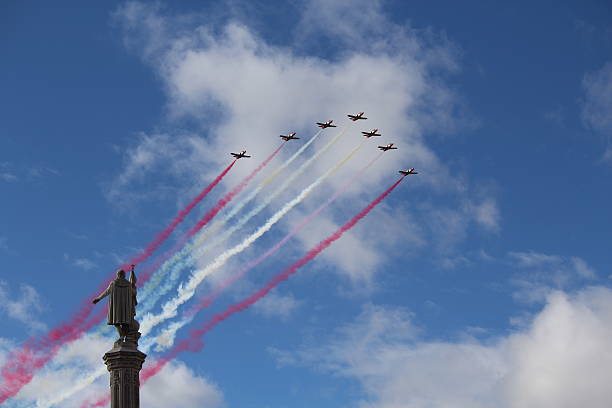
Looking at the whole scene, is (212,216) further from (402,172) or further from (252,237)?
(402,172)

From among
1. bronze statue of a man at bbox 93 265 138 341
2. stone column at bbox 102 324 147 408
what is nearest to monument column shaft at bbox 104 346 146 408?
stone column at bbox 102 324 147 408

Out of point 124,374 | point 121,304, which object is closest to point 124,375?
point 124,374

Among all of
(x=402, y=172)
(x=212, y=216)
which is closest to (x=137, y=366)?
(x=212, y=216)

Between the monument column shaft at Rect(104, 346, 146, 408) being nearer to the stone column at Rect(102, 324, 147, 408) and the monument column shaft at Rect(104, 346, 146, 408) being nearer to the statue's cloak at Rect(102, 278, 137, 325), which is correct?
the stone column at Rect(102, 324, 147, 408)

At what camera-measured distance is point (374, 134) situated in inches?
5630

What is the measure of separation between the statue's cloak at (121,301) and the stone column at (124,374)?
1.64m

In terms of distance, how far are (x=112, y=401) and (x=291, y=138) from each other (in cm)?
8934

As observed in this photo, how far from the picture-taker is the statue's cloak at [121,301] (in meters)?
52.6

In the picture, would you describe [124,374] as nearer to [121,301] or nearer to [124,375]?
[124,375]

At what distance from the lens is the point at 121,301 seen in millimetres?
53031

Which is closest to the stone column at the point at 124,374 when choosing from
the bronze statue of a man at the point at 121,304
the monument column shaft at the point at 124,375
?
the monument column shaft at the point at 124,375

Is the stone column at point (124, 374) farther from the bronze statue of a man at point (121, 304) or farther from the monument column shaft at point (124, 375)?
the bronze statue of a man at point (121, 304)

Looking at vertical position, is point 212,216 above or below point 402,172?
below

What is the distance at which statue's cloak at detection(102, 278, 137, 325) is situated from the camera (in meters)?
52.6
